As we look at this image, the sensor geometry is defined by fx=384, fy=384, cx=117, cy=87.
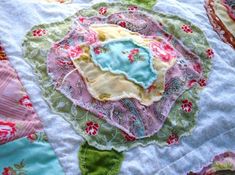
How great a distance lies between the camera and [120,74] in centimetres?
83

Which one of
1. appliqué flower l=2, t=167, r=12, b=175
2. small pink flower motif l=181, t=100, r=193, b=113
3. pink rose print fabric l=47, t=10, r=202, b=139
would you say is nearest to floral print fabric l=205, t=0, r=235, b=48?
pink rose print fabric l=47, t=10, r=202, b=139

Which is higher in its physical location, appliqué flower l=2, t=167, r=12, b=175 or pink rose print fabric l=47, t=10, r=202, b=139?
pink rose print fabric l=47, t=10, r=202, b=139

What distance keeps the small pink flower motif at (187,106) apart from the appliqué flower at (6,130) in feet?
1.21

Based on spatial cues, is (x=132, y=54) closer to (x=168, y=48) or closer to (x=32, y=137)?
(x=168, y=48)

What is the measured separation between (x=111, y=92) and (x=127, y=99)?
37 mm

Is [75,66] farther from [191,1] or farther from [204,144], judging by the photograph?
[191,1]

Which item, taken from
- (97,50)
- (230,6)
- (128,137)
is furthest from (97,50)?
(230,6)

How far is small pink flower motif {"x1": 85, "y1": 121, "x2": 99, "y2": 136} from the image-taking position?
778mm

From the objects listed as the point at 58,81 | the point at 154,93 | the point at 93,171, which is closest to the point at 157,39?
the point at 154,93

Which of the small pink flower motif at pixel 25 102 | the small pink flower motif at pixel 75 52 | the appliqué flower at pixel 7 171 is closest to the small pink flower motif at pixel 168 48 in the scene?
the small pink flower motif at pixel 75 52

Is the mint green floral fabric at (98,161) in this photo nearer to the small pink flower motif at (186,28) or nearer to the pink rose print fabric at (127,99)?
the pink rose print fabric at (127,99)

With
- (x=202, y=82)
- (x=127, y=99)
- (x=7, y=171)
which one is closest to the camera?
(x=7, y=171)

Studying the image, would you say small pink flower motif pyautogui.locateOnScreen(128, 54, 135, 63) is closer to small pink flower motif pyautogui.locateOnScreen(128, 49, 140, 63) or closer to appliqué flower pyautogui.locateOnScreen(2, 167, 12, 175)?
small pink flower motif pyautogui.locateOnScreen(128, 49, 140, 63)

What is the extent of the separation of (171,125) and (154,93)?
8cm
